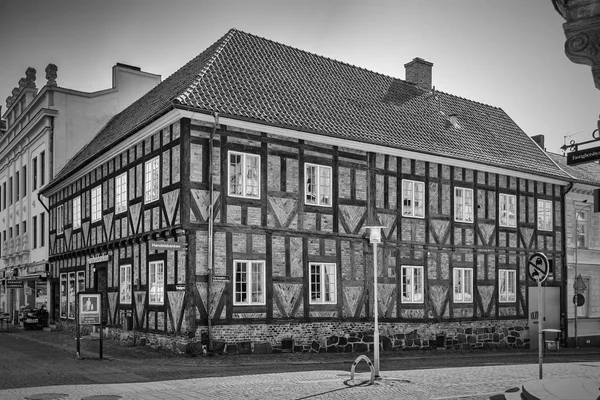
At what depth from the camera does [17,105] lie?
138ft

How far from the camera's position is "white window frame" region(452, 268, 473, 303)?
87.3ft

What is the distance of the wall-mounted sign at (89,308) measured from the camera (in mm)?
17938

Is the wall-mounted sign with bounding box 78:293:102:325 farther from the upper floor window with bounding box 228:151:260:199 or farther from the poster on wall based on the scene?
the poster on wall

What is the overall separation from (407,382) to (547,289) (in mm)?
18063

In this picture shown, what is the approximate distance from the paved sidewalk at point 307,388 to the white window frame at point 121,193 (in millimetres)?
11410

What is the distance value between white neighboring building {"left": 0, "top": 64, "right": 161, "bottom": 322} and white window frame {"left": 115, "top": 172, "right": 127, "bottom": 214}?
31.9 feet

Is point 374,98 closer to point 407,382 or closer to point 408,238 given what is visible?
point 408,238

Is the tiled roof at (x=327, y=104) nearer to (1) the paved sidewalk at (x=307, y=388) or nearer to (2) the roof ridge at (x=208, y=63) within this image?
(2) the roof ridge at (x=208, y=63)

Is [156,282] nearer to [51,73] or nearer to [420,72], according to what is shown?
[420,72]

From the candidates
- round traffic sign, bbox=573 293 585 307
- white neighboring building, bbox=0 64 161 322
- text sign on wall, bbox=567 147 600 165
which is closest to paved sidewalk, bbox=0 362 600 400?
text sign on wall, bbox=567 147 600 165

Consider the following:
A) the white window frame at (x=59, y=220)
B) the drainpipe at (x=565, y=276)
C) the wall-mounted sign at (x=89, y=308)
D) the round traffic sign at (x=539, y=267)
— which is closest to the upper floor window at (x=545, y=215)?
the drainpipe at (x=565, y=276)

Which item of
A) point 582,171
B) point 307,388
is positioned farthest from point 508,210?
point 307,388

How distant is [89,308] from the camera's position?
59.3 ft

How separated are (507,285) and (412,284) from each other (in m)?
5.78
